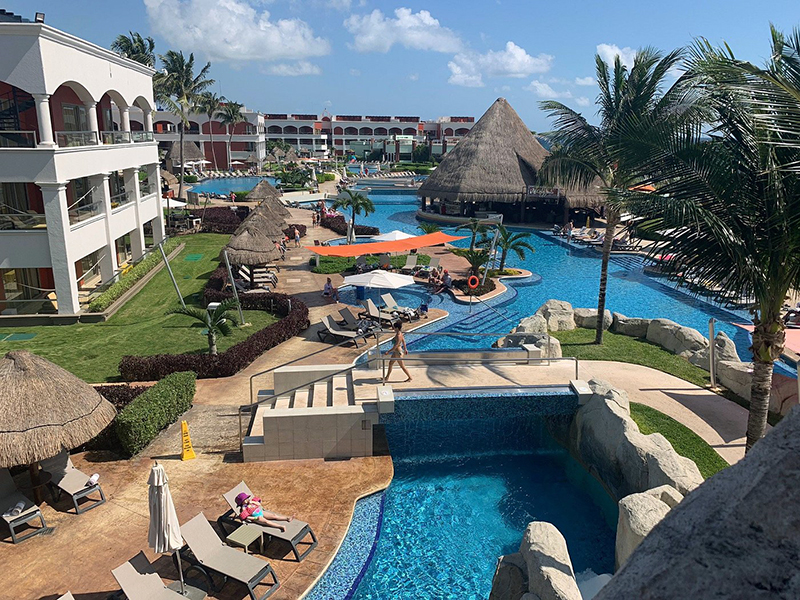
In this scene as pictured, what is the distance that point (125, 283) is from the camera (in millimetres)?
23484

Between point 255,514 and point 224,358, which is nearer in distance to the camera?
point 255,514

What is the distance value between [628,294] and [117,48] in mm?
53478

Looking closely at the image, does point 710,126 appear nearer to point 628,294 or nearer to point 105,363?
point 105,363

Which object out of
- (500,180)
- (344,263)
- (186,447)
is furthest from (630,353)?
(500,180)

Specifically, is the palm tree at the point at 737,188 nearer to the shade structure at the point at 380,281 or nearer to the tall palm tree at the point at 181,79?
the shade structure at the point at 380,281

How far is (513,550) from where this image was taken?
988 centimetres

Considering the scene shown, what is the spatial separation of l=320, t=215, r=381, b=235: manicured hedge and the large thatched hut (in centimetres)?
746

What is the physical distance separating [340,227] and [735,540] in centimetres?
3734

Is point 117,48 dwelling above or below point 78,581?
above

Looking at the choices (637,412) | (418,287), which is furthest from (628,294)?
(637,412)

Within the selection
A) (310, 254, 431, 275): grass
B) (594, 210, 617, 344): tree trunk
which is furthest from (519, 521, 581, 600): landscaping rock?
(310, 254, 431, 275): grass

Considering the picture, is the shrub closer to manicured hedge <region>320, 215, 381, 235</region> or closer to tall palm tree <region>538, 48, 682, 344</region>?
manicured hedge <region>320, 215, 381, 235</region>

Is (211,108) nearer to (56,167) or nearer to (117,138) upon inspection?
(117,138)

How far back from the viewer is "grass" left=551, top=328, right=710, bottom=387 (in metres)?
16.1
